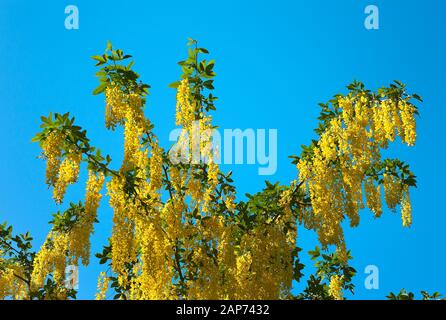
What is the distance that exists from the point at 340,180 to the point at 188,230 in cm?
240

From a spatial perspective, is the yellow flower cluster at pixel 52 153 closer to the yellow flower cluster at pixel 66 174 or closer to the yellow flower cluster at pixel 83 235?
the yellow flower cluster at pixel 66 174

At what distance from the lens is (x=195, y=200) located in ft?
25.3

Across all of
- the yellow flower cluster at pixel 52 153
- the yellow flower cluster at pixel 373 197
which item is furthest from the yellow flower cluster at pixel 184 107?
the yellow flower cluster at pixel 373 197

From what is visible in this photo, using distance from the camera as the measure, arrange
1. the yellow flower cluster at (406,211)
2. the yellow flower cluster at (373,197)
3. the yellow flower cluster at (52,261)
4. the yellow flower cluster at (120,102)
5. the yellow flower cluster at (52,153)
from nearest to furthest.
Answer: the yellow flower cluster at (52,153), the yellow flower cluster at (120,102), the yellow flower cluster at (52,261), the yellow flower cluster at (373,197), the yellow flower cluster at (406,211)

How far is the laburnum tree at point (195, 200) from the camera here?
23.9 feet

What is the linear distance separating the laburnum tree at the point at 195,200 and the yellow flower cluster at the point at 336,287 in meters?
0.06

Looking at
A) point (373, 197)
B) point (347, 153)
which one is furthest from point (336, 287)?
A: point (347, 153)

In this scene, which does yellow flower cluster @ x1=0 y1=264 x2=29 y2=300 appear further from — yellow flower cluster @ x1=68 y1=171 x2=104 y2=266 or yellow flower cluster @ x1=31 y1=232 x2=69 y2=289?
yellow flower cluster @ x1=68 y1=171 x2=104 y2=266

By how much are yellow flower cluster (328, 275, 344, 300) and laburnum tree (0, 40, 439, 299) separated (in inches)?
2.5

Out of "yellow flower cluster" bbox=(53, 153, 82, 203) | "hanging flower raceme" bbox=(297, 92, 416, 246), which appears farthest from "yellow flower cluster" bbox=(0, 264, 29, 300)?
"hanging flower raceme" bbox=(297, 92, 416, 246)

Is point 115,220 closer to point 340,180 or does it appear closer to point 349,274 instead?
point 340,180

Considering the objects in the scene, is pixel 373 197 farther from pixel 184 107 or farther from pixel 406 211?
pixel 184 107
